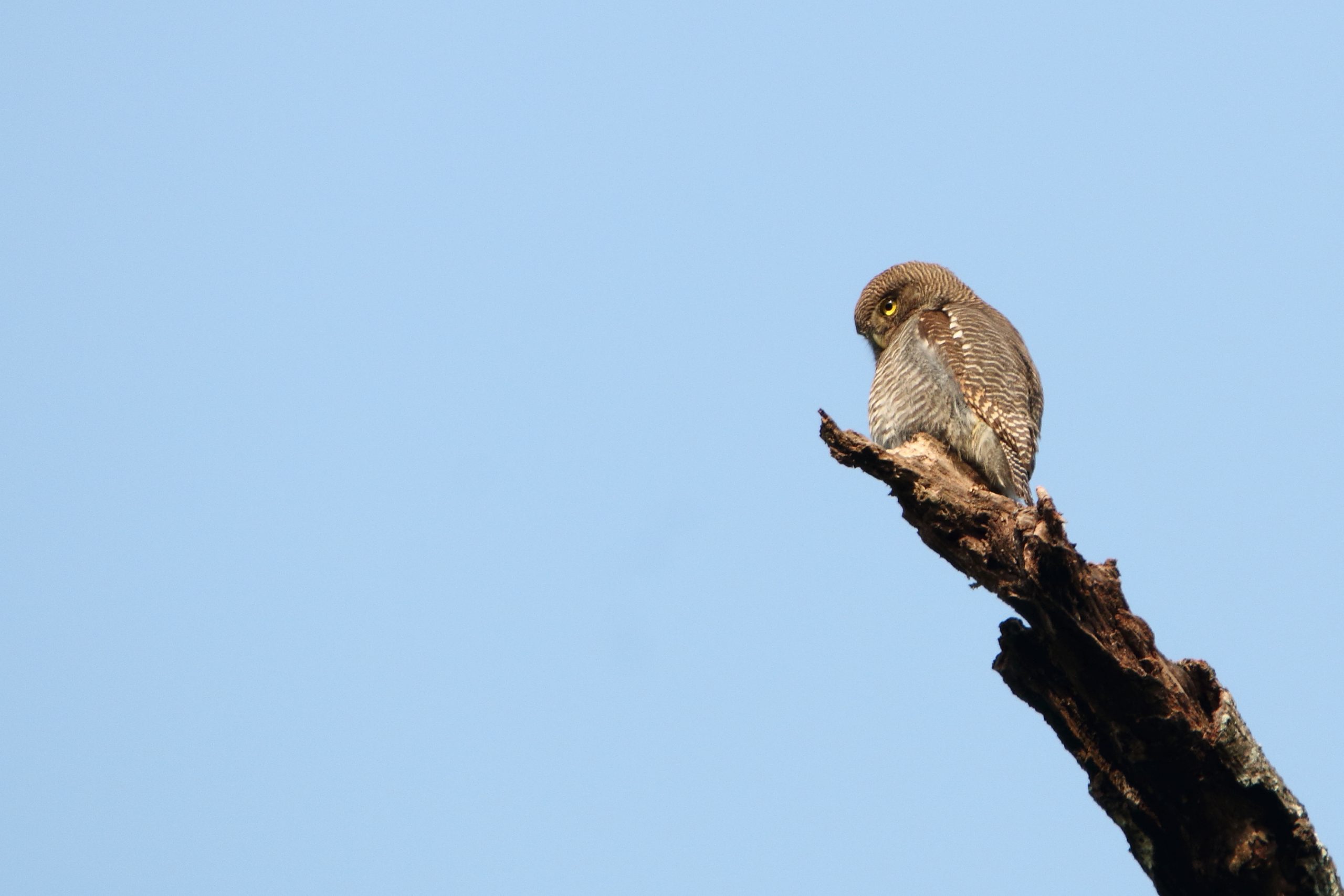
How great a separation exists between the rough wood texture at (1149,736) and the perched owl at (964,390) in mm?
3432

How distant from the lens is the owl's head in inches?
468

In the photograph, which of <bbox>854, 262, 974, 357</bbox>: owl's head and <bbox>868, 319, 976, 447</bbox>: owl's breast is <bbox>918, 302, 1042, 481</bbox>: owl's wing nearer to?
<bbox>868, 319, 976, 447</bbox>: owl's breast

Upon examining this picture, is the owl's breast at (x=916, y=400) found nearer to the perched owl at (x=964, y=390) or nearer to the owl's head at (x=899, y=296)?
the perched owl at (x=964, y=390)

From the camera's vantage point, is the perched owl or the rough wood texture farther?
the perched owl

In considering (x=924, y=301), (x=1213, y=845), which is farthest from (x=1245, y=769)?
(x=924, y=301)

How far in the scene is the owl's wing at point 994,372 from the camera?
9.91m

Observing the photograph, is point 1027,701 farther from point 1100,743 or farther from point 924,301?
point 924,301

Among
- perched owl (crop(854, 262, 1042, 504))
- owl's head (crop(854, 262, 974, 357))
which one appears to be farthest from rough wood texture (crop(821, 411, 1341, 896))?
owl's head (crop(854, 262, 974, 357))

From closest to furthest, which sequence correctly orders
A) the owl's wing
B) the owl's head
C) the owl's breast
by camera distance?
the owl's wing, the owl's breast, the owl's head

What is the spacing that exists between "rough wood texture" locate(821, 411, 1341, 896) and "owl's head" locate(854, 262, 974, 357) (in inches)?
220

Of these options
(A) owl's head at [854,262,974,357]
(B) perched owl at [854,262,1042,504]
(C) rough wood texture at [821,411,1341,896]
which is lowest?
(C) rough wood texture at [821,411,1341,896]

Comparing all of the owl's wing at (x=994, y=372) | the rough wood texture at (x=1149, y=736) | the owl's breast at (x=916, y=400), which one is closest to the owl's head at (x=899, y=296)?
the owl's wing at (x=994, y=372)

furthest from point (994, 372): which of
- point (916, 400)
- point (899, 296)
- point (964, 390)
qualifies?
point (899, 296)

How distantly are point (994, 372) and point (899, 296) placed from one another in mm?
2094
